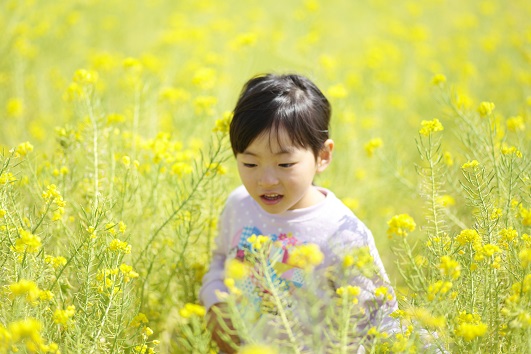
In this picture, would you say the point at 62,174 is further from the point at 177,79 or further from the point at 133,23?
the point at 133,23

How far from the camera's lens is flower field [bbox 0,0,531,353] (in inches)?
62.8

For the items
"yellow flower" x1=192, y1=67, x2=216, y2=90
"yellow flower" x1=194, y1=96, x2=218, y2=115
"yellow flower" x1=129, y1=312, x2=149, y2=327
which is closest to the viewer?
"yellow flower" x1=129, y1=312, x2=149, y2=327

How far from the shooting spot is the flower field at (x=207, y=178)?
5.23 feet

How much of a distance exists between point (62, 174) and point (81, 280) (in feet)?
2.03

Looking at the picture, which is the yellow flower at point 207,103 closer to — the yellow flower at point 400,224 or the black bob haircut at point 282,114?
the black bob haircut at point 282,114

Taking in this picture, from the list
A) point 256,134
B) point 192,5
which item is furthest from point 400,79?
point 256,134

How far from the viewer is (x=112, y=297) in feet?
5.53

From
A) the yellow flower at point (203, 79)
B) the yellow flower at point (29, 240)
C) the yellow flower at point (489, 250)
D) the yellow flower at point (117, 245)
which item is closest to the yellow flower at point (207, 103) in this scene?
the yellow flower at point (203, 79)

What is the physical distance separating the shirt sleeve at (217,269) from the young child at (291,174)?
5 centimetres

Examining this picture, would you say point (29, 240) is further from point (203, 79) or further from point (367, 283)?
point (203, 79)

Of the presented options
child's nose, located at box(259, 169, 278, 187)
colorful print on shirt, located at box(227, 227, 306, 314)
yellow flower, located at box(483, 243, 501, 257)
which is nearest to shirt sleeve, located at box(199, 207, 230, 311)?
colorful print on shirt, located at box(227, 227, 306, 314)

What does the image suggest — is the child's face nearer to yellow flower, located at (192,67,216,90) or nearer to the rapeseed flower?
the rapeseed flower

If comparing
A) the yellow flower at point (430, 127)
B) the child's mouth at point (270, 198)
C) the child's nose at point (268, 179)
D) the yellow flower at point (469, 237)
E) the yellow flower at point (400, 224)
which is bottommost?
the yellow flower at point (469, 237)

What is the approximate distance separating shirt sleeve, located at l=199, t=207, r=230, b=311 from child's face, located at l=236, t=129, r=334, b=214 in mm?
361
